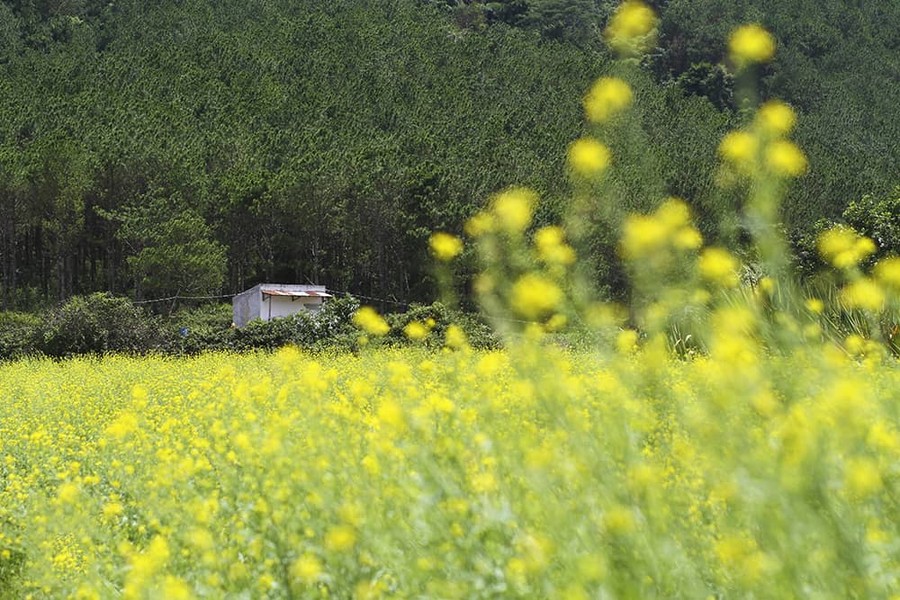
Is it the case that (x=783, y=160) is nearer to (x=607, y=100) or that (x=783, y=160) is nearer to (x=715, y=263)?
(x=715, y=263)

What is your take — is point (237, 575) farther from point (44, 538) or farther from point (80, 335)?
point (80, 335)

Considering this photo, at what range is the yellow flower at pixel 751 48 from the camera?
78.9 inches

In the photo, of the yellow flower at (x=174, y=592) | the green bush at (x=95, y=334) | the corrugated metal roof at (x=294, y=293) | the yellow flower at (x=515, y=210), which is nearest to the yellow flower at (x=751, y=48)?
the yellow flower at (x=515, y=210)

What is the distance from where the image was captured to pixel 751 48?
6.55 ft

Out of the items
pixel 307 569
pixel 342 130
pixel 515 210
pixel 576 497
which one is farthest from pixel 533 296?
pixel 342 130

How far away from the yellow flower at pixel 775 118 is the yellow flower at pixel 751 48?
109mm

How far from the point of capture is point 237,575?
3424mm

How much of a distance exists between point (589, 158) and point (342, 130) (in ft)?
158

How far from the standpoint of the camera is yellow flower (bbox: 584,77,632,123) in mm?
2111

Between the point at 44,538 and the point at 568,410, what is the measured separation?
11.7ft

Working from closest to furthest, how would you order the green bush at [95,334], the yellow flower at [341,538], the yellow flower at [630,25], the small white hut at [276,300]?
1. the yellow flower at [630,25]
2. the yellow flower at [341,538]
3. the green bush at [95,334]
4. the small white hut at [276,300]

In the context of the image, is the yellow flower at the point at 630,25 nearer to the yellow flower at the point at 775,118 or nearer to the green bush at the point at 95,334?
the yellow flower at the point at 775,118

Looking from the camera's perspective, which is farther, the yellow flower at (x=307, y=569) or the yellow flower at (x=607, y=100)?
the yellow flower at (x=307, y=569)

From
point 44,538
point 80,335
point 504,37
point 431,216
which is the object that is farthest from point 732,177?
point 504,37
